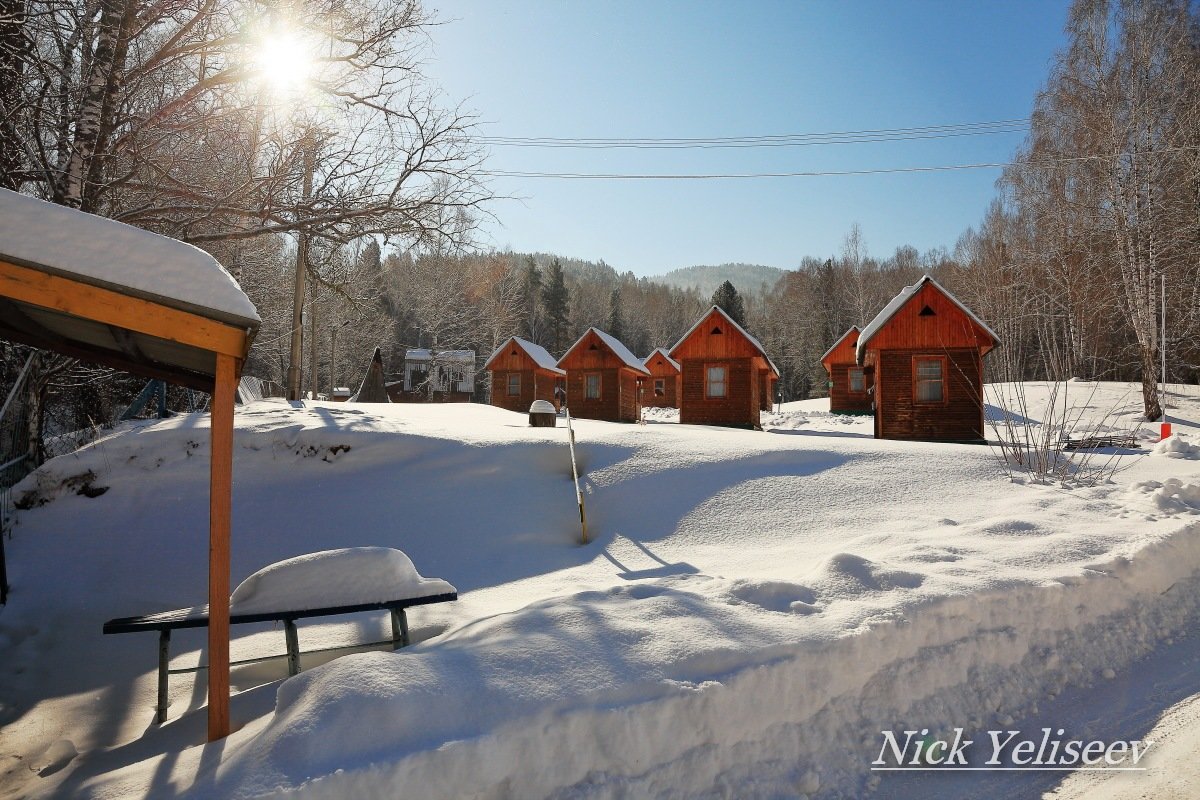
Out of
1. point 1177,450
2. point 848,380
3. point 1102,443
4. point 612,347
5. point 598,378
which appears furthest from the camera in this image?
point 848,380

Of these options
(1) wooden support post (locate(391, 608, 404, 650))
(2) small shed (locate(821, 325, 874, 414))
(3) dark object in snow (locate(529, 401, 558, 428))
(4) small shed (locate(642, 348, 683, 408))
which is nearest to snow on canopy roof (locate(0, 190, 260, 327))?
(1) wooden support post (locate(391, 608, 404, 650))

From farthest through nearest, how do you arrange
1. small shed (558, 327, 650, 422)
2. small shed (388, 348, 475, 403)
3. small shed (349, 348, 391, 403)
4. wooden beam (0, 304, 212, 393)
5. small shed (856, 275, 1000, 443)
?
1. small shed (388, 348, 475, 403)
2. small shed (558, 327, 650, 422)
3. small shed (349, 348, 391, 403)
4. small shed (856, 275, 1000, 443)
5. wooden beam (0, 304, 212, 393)

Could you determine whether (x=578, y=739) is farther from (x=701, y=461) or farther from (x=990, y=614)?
(x=701, y=461)

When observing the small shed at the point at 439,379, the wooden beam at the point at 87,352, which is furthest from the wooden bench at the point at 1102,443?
the small shed at the point at 439,379

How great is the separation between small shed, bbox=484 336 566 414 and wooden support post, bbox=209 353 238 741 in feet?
91.1

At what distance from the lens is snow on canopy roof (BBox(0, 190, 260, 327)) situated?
3.08 meters

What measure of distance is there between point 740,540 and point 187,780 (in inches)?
211

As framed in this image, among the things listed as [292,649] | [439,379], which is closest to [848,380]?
[439,379]

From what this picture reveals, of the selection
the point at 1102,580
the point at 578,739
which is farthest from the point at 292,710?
the point at 1102,580

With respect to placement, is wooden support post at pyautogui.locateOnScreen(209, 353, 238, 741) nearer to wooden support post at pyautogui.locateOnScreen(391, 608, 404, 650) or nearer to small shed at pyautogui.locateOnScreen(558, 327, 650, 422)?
wooden support post at pyautogui.locateOnScreen(391, 608, 404, 650)

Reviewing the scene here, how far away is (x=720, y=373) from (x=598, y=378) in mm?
6767

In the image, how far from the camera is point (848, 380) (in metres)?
33.4

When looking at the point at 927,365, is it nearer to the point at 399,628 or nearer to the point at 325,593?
the point at 399,628

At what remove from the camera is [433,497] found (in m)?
9.08
